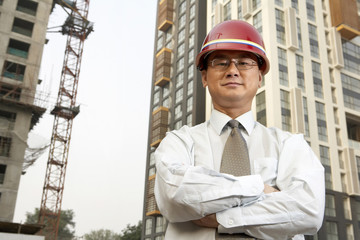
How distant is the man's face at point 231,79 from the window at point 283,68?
28228mm

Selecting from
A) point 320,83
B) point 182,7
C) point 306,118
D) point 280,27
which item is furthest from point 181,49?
A: point 306,118

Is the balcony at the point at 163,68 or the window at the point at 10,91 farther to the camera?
the balcony at the point at 163,68

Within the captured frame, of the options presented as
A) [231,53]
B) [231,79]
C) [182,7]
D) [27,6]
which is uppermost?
[182,7]

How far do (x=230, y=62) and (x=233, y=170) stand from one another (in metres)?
0.69

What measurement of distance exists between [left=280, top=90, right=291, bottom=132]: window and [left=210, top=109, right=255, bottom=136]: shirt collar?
86.4 feet

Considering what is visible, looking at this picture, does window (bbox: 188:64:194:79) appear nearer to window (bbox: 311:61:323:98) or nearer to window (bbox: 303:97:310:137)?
window (bbox: 311:61:323:98)

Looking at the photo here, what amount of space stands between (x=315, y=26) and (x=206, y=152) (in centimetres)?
3543

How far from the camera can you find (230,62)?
235cm

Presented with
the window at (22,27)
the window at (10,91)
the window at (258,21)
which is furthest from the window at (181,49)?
the window at (10,91)

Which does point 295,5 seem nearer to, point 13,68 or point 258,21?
point 258,21

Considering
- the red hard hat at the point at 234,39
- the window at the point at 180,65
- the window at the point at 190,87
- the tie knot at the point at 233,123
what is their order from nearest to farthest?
the red hard hat at the point at 234,39, the tie knot at the point at 233,123, the window at the point at 190,87, the window at the point at 180,65

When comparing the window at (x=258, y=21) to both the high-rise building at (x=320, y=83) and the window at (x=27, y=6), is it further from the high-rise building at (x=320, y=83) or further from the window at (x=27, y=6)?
the window at (x=27, y=6)

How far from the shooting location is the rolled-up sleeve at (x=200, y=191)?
1793 mm

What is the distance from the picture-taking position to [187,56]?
142 feet
